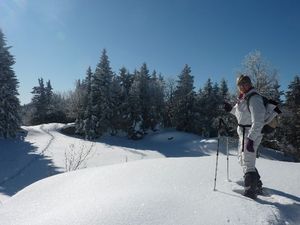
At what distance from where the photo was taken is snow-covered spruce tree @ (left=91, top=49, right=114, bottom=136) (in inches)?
1720

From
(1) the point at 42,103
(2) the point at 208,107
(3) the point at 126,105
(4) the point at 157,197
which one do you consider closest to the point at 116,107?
(3) the point at 126,105

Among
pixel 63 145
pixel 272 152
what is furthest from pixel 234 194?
pixel 272 152

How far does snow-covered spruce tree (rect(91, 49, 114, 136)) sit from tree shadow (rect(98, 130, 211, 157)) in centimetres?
202

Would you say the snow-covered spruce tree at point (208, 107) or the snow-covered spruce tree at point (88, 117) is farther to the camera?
the snow-covered spruce tree at point (208, 107)

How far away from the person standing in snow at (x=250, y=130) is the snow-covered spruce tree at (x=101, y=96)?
3883 centimetres

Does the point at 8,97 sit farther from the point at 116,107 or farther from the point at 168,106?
the point at 168,106

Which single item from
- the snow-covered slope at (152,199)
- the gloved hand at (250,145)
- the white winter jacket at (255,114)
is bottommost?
the snow-covered slope at (152,199)

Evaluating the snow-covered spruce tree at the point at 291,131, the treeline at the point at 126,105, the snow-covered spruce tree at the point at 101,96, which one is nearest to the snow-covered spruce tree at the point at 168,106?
the treeline at the point at 126,105

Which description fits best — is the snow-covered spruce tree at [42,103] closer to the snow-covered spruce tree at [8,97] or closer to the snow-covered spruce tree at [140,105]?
the snow-covered spruce tree at [140,105]

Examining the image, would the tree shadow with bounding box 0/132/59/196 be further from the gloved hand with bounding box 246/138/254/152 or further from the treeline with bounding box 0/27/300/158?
the gloved hand with bounding box 246/138/254/152

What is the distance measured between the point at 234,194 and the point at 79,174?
3071 millimetres

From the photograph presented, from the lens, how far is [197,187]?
15.9ft

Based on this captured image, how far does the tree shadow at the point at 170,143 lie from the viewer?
129 feet

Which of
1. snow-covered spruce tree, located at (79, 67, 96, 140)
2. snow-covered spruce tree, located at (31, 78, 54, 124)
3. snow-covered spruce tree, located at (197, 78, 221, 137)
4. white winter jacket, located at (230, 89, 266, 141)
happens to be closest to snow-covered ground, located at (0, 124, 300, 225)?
white winter jacket, located at (230, 89, 266, 141)
